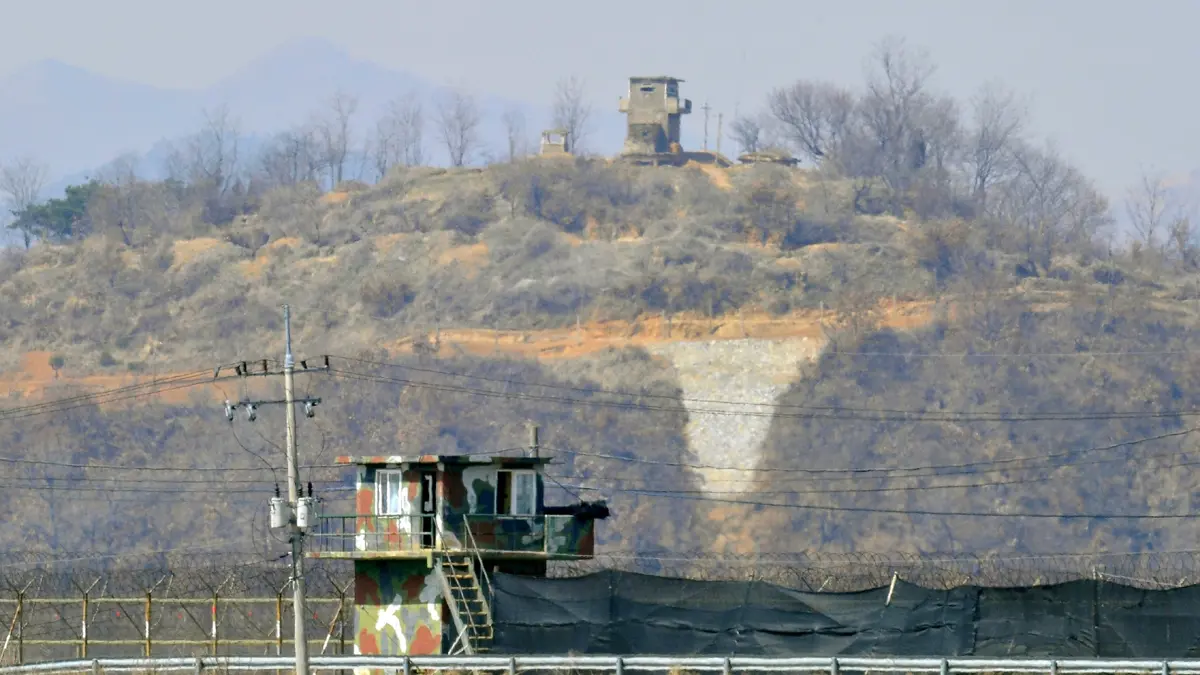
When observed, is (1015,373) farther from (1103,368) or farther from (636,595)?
(636,595)

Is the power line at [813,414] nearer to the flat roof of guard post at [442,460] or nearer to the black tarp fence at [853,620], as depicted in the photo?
the flat roof of guard post at [442,460]

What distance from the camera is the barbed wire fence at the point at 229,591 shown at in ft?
179

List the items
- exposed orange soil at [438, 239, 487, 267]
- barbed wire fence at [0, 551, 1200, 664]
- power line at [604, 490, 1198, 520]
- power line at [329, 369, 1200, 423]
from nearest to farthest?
1. barbed wire fence at [0, 551, 1200, 664]
2. power line at [604, 490, 1198, 520]
3. power line at [329, 369, 1200, 423]
4. exposed orange soil at [438, 239, 487, 267]

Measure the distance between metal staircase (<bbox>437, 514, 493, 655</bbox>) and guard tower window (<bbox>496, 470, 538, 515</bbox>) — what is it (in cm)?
163

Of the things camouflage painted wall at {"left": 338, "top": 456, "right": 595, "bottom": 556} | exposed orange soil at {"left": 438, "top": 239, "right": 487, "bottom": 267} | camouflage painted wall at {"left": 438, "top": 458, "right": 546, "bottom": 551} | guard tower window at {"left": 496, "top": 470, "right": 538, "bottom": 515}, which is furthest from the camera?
exposed orange soil at {"left": 438, "top": 239, "right": 487, "bottom": 267}

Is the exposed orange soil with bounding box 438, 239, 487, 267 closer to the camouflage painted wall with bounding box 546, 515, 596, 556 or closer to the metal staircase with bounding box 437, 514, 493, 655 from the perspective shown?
the camouflage painted wall with bounding box 546, 515, 596, 556

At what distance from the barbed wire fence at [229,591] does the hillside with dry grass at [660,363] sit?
38.8 feet

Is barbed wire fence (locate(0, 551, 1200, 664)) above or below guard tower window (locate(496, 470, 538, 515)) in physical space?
below

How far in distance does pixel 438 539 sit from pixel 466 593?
1.43 m

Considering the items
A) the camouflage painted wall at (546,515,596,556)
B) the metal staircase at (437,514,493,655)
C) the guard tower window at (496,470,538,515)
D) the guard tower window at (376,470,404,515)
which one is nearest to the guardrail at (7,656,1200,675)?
the metal staircase at (437,514,493,655)

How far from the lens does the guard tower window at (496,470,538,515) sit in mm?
55219

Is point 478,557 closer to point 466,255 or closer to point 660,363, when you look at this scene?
point 660,363

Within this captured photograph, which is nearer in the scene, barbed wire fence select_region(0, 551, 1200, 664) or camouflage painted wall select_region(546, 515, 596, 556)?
barbed wire fence select_region(0, 551, 1200, 664)

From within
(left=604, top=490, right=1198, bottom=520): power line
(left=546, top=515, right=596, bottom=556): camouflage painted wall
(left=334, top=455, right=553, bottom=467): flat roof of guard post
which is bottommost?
(left=604, top=490, right=1198, bottom=520): power line
